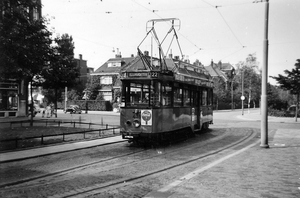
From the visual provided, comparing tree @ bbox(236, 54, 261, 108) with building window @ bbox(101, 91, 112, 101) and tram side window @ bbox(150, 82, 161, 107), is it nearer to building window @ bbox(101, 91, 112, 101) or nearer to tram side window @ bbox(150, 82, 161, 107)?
building window @ bbox(101, 91, 112, 101)

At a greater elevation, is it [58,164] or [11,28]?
[11,28]

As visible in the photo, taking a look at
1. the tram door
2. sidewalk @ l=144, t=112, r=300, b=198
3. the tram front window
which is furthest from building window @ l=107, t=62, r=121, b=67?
sidewalk @ l=144, t=112, r=300, b=198

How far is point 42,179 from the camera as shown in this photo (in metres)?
7.46

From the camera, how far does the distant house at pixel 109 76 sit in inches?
2280

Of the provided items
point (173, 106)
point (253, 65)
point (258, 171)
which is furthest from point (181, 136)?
point (253, 65)

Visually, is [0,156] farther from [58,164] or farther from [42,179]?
[42,179]

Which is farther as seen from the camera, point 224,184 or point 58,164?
point 58,164

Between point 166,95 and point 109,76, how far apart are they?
46.6 m

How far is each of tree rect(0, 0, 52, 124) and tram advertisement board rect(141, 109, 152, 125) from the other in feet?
19.0

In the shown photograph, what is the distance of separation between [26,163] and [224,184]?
6207mm

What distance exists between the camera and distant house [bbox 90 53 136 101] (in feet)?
190

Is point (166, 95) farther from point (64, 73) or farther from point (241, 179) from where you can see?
point (64, 73)

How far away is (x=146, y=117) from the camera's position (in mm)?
12250

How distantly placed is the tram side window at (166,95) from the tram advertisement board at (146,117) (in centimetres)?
87
